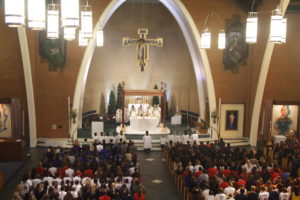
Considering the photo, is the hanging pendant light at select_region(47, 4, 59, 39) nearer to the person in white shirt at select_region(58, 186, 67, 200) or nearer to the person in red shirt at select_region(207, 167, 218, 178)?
the person in white shirt at select_region(58, 186, 67, 200)

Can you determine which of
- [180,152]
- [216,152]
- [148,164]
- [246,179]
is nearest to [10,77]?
[148,164]

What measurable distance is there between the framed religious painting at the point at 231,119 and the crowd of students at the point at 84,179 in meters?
7.85

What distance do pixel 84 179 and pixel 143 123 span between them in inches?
384

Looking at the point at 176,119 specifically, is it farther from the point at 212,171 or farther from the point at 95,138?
the point at 212,171

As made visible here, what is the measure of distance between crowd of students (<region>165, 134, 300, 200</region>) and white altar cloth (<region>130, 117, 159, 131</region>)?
228 inches

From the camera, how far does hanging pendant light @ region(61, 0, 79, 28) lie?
189 inches

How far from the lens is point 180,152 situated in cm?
1180

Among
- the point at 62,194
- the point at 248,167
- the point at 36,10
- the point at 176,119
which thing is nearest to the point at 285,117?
the point at 176,119

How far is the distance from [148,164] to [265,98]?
332 inches

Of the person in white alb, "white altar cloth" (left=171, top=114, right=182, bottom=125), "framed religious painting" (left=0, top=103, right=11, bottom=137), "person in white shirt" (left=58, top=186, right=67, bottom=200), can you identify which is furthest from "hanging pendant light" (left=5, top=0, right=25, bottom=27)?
"white altar cloth" (left=171, top=114, right=182, bottom=125)

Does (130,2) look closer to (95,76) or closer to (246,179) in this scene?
(95,76)

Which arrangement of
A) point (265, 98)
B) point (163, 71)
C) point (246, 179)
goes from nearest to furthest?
point (246, 179) < point (265, 98) < point (163, 71)

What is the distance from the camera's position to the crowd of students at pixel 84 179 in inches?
303

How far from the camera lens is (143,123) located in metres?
18.5
